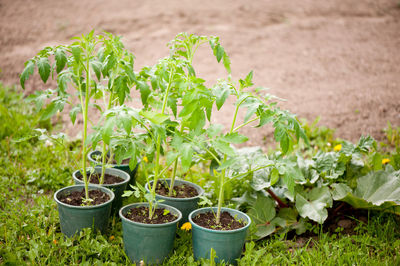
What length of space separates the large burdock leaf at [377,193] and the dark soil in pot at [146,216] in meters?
1.08

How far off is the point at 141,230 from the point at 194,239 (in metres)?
0.29

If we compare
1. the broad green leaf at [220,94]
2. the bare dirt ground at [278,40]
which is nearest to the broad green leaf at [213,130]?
the broad green leaf at [220,94]

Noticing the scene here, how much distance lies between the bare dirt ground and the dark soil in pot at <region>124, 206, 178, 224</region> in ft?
6.00

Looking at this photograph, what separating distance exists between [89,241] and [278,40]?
495cm

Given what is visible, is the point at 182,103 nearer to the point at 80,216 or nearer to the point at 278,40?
the point at 80,216

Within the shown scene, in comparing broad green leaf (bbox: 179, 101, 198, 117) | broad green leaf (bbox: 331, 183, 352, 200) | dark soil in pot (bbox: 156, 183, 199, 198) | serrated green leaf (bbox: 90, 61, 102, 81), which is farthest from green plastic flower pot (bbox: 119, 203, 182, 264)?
broad green leaf (bbox: 331, 183, 352, 200)

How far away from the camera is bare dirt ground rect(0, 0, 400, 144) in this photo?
4309 mm

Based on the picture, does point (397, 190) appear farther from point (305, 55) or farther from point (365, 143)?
point (305, 55)

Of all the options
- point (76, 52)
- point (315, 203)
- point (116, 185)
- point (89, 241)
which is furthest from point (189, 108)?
point (315, 203)

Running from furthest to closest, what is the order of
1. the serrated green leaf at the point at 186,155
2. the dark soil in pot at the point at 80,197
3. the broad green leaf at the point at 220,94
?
the dark soil in pot at the point at 80,197 → the broad green leaf at the point at 220,94 → the serrated green leaf at the point at 186,155

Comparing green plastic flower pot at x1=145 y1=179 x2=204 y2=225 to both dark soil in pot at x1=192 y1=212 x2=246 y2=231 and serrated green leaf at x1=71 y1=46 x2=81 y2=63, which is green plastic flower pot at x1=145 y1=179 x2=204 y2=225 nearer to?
dark soil in pot at x1=192 y1=212 x2=246 y2=231

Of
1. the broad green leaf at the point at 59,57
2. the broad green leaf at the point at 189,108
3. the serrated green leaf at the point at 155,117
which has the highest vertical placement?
the broad green leaf at the point at 59,57

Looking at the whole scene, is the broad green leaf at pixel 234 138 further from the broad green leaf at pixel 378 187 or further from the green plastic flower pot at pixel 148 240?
the broad green leaf at pixel 378 187

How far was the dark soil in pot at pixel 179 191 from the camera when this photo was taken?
225 cm
